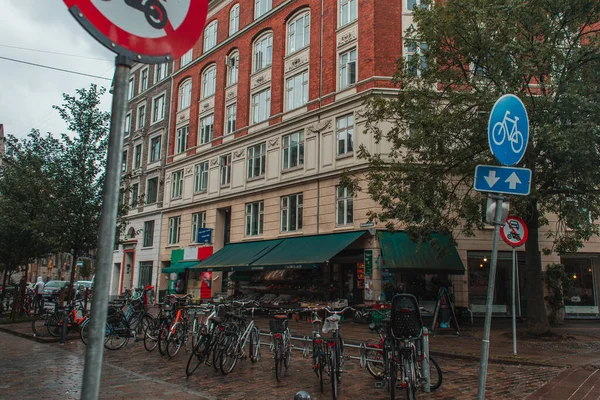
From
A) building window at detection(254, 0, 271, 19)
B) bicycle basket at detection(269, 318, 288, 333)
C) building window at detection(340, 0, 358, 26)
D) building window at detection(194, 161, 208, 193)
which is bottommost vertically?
bicycle basket at detection(269, 318, 288, 333)

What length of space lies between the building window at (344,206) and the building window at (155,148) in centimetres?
2015

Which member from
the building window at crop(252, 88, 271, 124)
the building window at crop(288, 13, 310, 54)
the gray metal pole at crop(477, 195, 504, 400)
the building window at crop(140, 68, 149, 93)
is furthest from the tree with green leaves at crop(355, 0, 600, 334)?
the building window at crop(140, 68, 149, 93)

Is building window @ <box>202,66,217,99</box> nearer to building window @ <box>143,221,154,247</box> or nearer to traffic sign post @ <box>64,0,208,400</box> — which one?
building window @ <box>143,221,154,247</box>

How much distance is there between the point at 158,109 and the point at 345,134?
21842mm

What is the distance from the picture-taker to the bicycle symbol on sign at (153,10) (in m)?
2.00

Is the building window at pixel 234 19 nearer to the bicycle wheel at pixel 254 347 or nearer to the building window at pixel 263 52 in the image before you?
the building window at pixel 263 52

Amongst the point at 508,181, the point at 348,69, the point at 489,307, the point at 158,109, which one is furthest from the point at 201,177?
the point at 489,307

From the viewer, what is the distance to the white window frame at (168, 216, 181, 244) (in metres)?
33.8

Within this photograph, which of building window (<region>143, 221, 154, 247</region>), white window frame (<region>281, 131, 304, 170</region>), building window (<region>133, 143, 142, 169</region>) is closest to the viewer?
white window frame (<region>281, 131, 304, 170</region>)

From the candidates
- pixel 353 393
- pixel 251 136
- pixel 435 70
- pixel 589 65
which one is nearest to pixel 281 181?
pixel 251 136

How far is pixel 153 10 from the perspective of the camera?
2.04 meters

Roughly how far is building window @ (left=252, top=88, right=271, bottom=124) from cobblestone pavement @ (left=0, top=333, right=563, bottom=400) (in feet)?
60.0

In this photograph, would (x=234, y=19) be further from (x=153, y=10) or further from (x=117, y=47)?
(x=117, y=47)

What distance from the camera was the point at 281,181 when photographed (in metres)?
25.1
